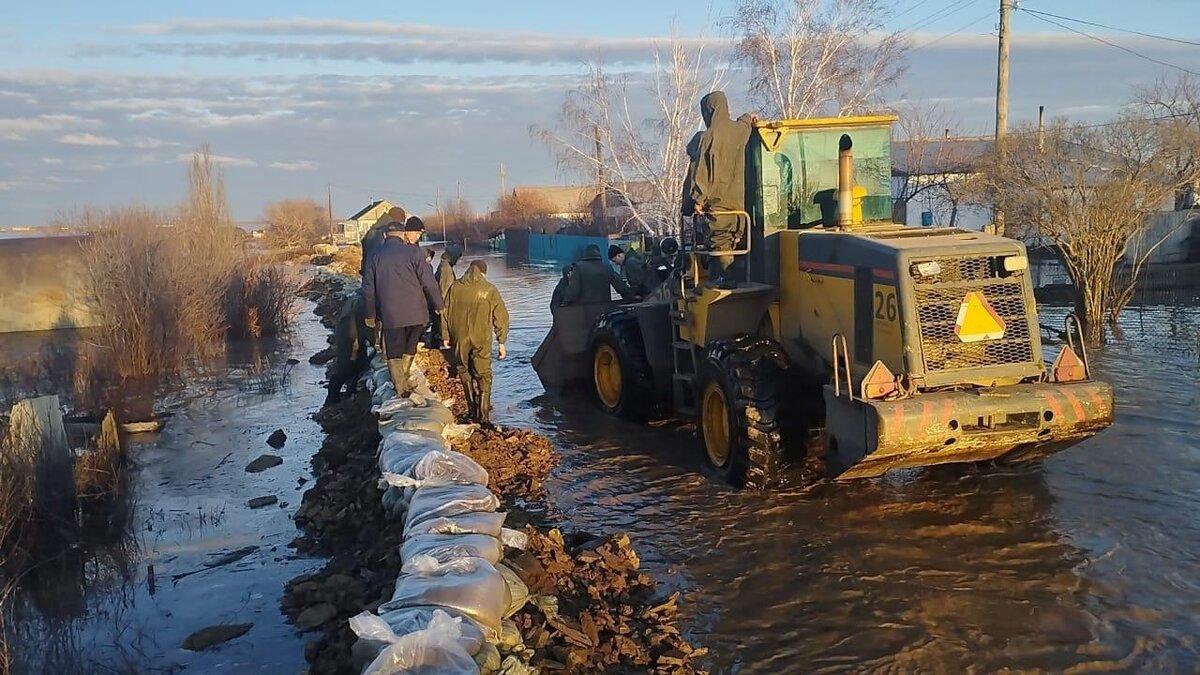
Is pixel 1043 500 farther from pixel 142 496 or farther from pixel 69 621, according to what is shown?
pixel 142 496

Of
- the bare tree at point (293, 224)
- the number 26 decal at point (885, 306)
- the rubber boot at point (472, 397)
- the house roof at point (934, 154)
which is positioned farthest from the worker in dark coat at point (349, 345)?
the bare tree at point (293, 224)

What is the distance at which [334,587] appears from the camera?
5914 millimetres

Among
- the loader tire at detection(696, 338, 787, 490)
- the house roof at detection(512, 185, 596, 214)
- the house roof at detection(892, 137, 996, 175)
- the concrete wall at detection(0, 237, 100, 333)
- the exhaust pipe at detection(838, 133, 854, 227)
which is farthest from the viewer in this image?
the house roof at detection(512, 185, 596, 214)

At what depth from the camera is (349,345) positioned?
11.4 m

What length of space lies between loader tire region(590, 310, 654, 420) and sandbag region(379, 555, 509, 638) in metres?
5.26

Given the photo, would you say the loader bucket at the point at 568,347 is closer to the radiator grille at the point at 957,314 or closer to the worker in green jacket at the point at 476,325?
the worker in green jacket at the point at 476,325

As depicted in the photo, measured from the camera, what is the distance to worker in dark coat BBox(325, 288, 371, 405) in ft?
36.6

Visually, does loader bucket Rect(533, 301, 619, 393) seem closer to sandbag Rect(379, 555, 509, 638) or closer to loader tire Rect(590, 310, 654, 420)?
loader tire Rect(590, 310, 654, 420)

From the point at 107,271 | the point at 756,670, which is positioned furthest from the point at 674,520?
the point at 107,271

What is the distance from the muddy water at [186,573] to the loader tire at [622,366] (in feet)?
10.3

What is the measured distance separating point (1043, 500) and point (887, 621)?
2.57 metres

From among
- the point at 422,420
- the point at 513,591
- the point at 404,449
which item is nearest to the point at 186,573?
the point at 404,449

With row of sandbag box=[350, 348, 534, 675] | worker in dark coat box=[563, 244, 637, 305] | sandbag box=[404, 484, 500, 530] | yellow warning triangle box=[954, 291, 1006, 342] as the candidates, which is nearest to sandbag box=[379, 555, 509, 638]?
row of sandbag box=[350, 348, 534, 675]

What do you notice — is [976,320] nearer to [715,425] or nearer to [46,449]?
[715,425]
